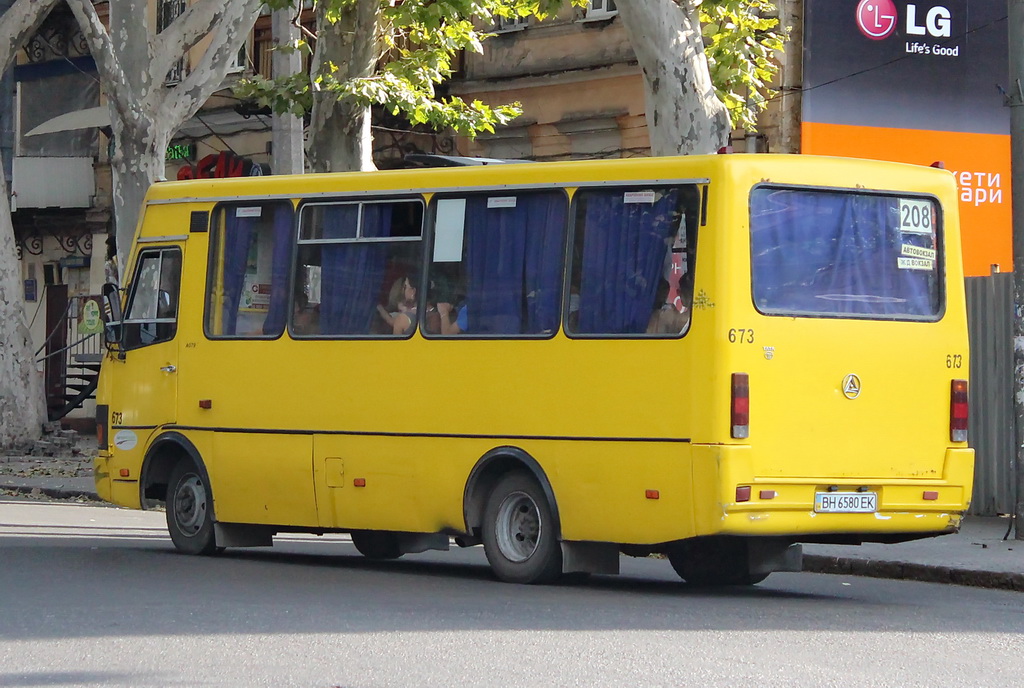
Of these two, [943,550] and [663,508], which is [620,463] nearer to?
[663,508]

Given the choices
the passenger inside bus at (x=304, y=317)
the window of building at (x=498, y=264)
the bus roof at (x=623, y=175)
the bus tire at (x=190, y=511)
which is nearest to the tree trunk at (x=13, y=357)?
the bus tire at (x=190, y=511)

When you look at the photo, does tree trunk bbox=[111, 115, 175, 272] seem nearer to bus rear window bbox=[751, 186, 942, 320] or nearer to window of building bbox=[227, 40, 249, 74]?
window of building bbox=[227, 40, 249, 74]

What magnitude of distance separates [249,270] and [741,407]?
443 cm

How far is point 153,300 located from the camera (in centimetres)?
1479

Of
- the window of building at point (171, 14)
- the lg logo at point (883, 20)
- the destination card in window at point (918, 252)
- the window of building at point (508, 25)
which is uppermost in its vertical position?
the window of building at point (171, 14)

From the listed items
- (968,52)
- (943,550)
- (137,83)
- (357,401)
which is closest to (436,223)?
(357,401)

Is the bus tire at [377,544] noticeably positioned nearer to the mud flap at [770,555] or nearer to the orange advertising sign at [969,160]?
the mud flap at [770,555]

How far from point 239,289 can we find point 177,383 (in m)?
0.95

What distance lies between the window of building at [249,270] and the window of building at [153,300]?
0.44 metres

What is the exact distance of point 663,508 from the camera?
1135cm

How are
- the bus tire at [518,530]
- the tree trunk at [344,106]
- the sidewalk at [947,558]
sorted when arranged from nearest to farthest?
the bus tire at [518,530] < the sidewalk at [947,558] < the tree trunk at [344,106]

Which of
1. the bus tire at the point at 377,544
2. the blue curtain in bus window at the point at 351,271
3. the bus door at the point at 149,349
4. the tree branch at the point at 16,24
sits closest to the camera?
the blue curtain in bus window at the point at 351,271

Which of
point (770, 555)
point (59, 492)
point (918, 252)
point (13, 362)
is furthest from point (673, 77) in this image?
point (13, 362)

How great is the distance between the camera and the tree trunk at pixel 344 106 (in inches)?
853
